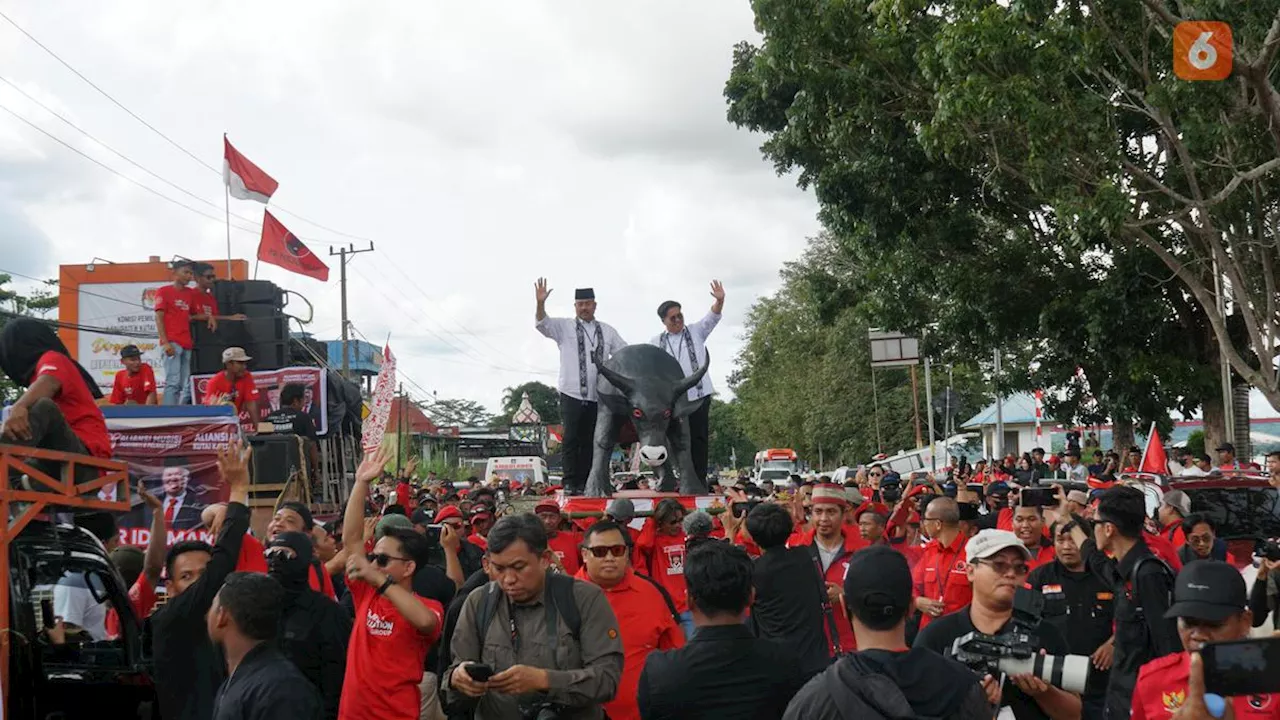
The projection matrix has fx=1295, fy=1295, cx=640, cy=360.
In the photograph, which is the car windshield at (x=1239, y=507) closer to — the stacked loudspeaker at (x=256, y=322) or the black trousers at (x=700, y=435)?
the black trousers at (x=700, y=435)

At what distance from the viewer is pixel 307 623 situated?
5.85 metres

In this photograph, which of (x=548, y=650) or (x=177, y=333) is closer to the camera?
(x=548, y=650)

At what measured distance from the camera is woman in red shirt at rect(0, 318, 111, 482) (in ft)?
20.7

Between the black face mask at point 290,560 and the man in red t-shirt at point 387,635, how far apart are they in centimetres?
44

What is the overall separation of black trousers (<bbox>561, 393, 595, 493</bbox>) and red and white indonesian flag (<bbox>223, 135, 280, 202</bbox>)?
64.6 ft

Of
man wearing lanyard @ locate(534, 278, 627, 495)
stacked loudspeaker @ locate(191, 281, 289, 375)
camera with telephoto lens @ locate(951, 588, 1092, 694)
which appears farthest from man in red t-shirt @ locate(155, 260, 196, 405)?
camera with telephoto lens @ locate(951, 588, 1092, 694)

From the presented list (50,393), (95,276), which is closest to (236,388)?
(50,393)

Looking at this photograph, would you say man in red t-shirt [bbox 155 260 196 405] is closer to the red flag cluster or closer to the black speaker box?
the black speaker box

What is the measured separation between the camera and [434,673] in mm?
6703

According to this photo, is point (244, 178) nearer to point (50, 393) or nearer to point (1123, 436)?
point (1123, 436)

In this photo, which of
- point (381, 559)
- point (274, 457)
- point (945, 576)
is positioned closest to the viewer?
point (381, 559)

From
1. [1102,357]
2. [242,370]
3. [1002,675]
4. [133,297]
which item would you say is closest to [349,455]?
[242,370]

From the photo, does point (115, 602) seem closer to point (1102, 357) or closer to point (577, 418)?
point (577, 418)

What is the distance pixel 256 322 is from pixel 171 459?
5.99 metres
